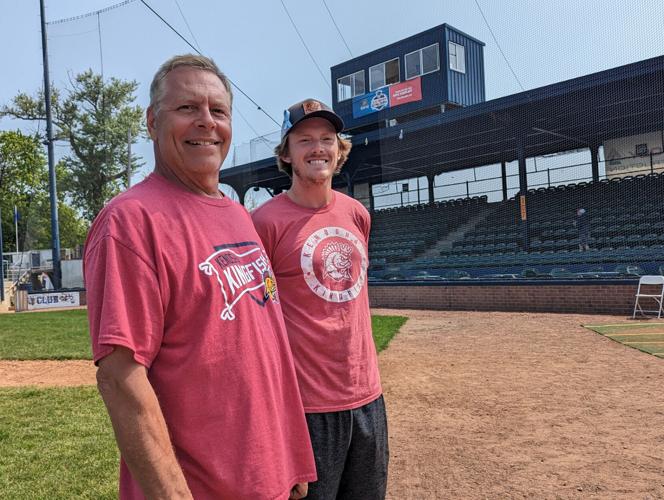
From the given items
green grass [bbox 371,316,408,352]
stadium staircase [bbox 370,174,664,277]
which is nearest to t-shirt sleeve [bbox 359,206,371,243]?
green grass [bbox 371,316,408,352]

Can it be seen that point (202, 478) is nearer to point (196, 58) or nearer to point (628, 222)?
point (196, 58)

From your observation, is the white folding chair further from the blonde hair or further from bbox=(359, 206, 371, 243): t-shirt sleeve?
the blonde hair

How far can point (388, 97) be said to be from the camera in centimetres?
2302

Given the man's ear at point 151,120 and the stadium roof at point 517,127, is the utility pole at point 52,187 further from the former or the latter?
the man's ear at point 151,120

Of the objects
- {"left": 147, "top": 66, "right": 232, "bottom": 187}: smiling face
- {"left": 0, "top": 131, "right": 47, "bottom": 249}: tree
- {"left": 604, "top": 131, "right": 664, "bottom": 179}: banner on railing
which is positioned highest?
{"left": 0, "top": 131, "right": 47, "bottom": 249}: tree

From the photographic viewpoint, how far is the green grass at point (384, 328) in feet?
31.0

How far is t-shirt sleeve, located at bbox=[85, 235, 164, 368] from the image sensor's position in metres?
1.09

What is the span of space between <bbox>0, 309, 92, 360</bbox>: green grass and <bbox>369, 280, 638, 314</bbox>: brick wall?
29.8ft

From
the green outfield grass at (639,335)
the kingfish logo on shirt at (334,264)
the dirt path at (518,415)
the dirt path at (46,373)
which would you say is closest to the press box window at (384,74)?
the green outfield grass at (639,335)

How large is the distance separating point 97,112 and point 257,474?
4284 centimetres

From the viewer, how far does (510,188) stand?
20.2 meters

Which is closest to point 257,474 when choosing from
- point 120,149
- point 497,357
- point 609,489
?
point 609,489

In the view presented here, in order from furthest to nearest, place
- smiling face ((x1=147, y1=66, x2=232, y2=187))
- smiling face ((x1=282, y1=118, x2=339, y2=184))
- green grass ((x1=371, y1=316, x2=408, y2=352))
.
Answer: green grass ((x1=371, y1=316, x2=408, y2=352)) < smiling face ((x1=282, y1=118, x2=339, y2=184)) < smiling face ((x1=147, y1=66, x2=232, y2=187))

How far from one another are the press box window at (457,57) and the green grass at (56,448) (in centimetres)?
1969
